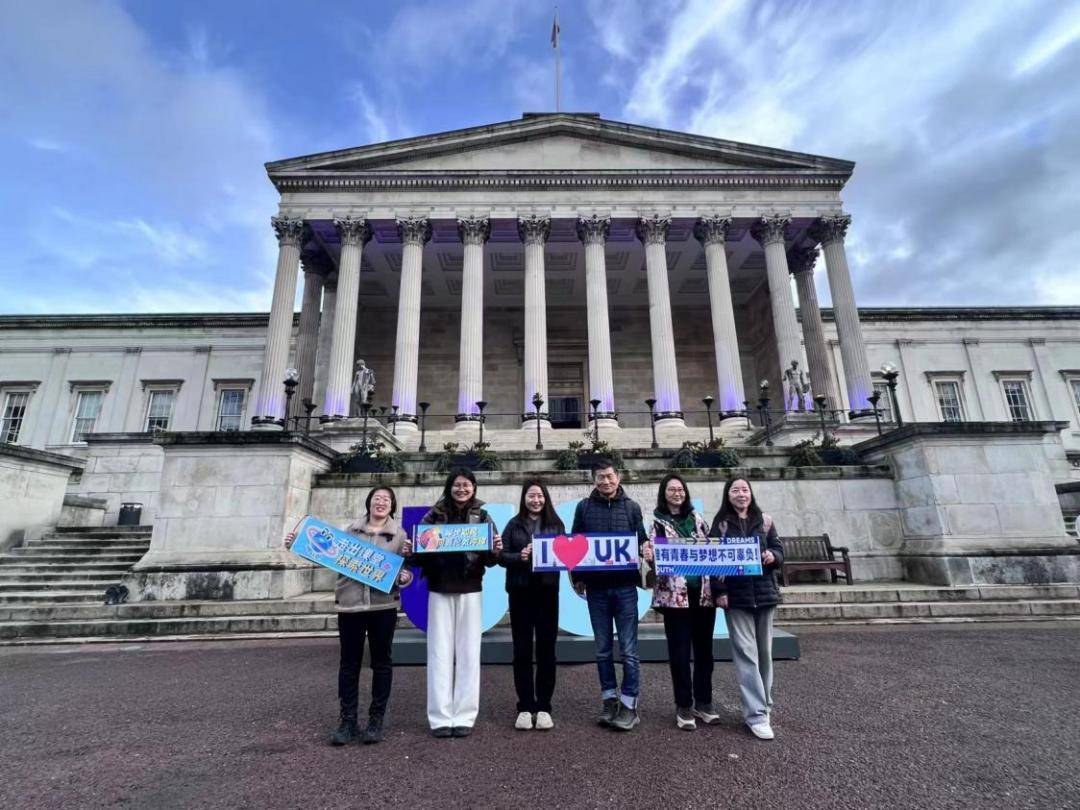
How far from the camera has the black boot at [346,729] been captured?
3.70 m

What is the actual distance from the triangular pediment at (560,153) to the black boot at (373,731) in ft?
76.7

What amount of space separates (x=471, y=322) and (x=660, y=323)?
8.11m

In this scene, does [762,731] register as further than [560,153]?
No

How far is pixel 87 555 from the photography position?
11250 mm

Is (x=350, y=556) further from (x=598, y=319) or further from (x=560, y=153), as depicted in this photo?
(x=560, y=153)

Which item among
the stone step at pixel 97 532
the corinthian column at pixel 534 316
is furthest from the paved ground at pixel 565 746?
the corinthian column at pixel 534 316

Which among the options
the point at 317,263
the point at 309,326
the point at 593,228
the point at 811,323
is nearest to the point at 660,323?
the point at 593,228

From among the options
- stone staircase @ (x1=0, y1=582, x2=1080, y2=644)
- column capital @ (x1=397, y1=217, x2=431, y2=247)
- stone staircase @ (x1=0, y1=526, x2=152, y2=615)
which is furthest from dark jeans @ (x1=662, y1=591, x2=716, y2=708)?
column capital @ (x1=397, y1=217, x2=431, y2=247)

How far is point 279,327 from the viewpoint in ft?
69.7

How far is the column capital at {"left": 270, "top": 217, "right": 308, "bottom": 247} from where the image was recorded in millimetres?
22375

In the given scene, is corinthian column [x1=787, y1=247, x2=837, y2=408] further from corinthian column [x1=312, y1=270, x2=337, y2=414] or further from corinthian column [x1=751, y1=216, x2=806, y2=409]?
corinthian column [x1=312, y1=270, x2=337, y2=414]

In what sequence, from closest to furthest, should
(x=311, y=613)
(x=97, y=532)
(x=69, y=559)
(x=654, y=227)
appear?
1. (x=311, y=613)
2. (x=69, y=559)
3. (x=97, y=532)
4. (x=654, y=227)

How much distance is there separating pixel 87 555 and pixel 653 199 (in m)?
23.5

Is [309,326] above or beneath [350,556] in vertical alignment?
above
